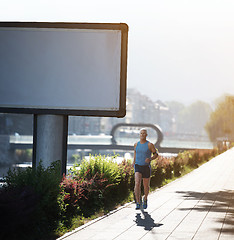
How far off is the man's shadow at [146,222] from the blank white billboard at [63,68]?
2.90 meters

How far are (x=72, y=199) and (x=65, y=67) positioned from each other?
4153mm

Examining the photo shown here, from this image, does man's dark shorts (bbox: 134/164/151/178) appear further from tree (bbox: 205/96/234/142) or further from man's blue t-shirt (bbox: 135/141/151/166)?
tree (bbox: 205/96/234/142)

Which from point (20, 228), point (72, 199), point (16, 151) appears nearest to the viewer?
point (20, 228)

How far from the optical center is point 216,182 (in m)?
20.8

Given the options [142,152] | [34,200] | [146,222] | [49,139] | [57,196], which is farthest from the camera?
[49,139]

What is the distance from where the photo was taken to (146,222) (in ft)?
33.1

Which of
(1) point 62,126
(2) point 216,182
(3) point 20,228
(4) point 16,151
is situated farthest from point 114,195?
(4) point 16,151

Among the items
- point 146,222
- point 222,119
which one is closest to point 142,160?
point 146,222

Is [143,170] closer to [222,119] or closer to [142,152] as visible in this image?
[142,152]

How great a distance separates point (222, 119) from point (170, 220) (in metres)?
87.0

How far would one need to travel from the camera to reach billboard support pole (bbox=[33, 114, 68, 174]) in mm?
13109

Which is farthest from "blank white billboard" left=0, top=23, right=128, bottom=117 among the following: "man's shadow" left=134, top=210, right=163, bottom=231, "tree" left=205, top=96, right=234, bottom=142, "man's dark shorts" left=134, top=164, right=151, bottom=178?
"tree" left=205, top=96, right=234, bottom=142

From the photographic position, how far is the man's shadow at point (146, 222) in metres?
9.61

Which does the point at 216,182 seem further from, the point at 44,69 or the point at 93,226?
the point at 93,226
